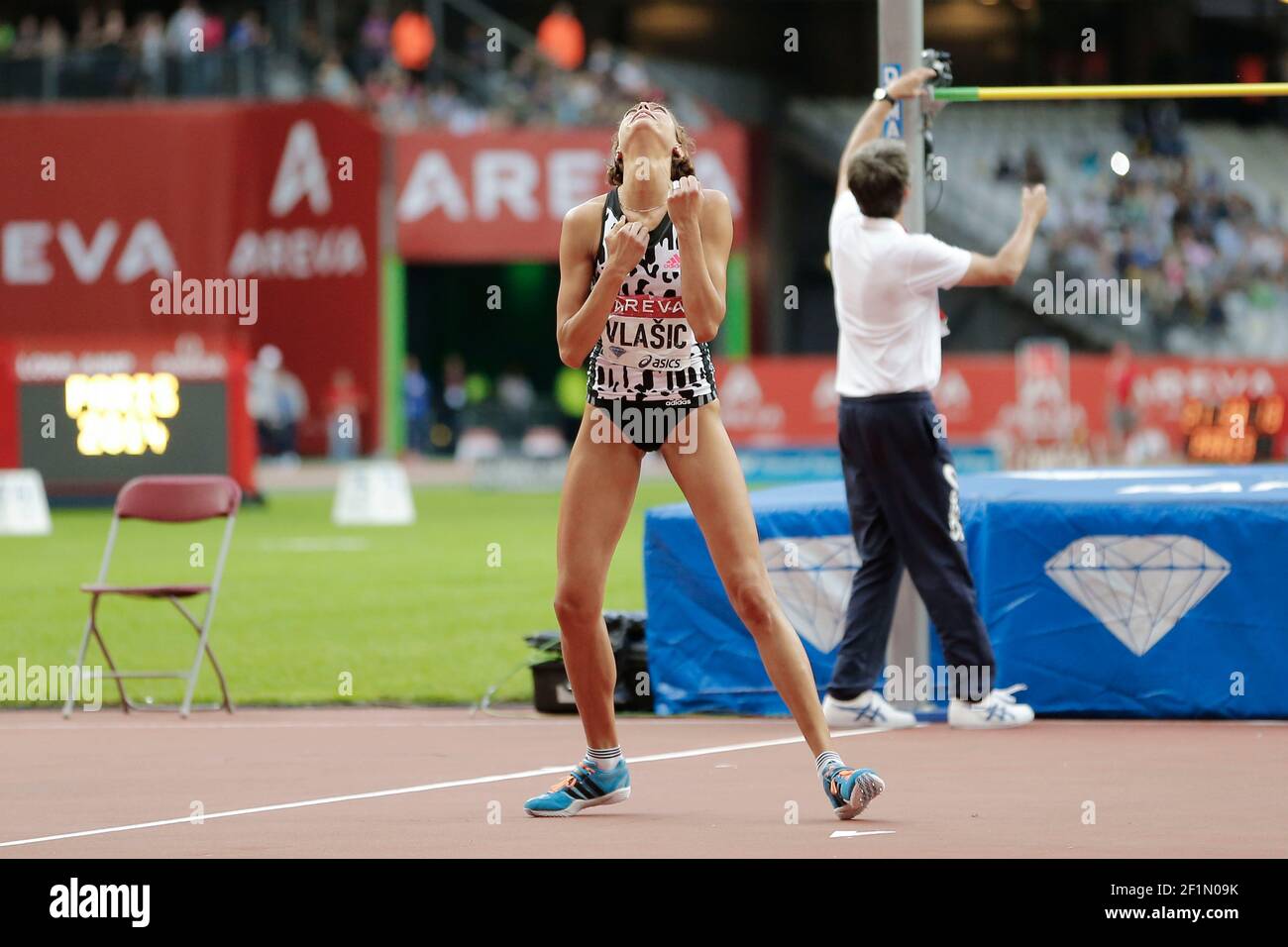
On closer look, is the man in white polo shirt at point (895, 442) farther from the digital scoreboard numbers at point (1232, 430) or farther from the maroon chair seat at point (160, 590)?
the digital scoreboard numbers at point (1232, 430)

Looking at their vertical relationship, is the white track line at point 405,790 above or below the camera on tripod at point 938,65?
below

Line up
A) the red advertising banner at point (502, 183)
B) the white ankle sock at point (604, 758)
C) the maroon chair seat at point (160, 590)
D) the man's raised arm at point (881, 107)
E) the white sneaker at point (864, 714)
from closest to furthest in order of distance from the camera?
1. the white ankle sock at point (604, 758)
2. the white sneaker at point (864, 714)
3. the man's raised arm at point (881, 107)
4. the maroon chair seat at point (160, 590)
5. the red advertising banner at point (502, 183)

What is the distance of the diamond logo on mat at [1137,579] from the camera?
920cm

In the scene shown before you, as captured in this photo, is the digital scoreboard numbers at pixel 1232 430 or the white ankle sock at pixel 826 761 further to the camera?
the digital scoreboard numbers at pixel 1232 430

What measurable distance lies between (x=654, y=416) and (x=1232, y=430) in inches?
969

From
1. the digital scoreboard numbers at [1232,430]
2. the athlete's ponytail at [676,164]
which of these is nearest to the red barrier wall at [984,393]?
the digital scoreboard numbers at [1232,430]

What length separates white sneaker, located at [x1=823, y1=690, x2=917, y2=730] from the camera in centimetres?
911

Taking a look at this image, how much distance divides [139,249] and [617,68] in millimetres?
10375

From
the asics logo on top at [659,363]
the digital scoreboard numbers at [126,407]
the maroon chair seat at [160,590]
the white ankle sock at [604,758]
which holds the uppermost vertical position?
the asics logo on top at [659,363]

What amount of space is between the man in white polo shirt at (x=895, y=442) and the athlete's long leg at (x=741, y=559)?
2.29 metres

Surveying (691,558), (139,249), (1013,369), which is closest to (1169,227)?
(1013,369)

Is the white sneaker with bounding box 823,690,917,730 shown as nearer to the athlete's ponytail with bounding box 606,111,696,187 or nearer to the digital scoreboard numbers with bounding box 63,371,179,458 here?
the athlete's ponytail with bounding box 606,111,696,187

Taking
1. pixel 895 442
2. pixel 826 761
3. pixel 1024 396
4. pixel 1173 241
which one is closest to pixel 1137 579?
pixel 895 442
